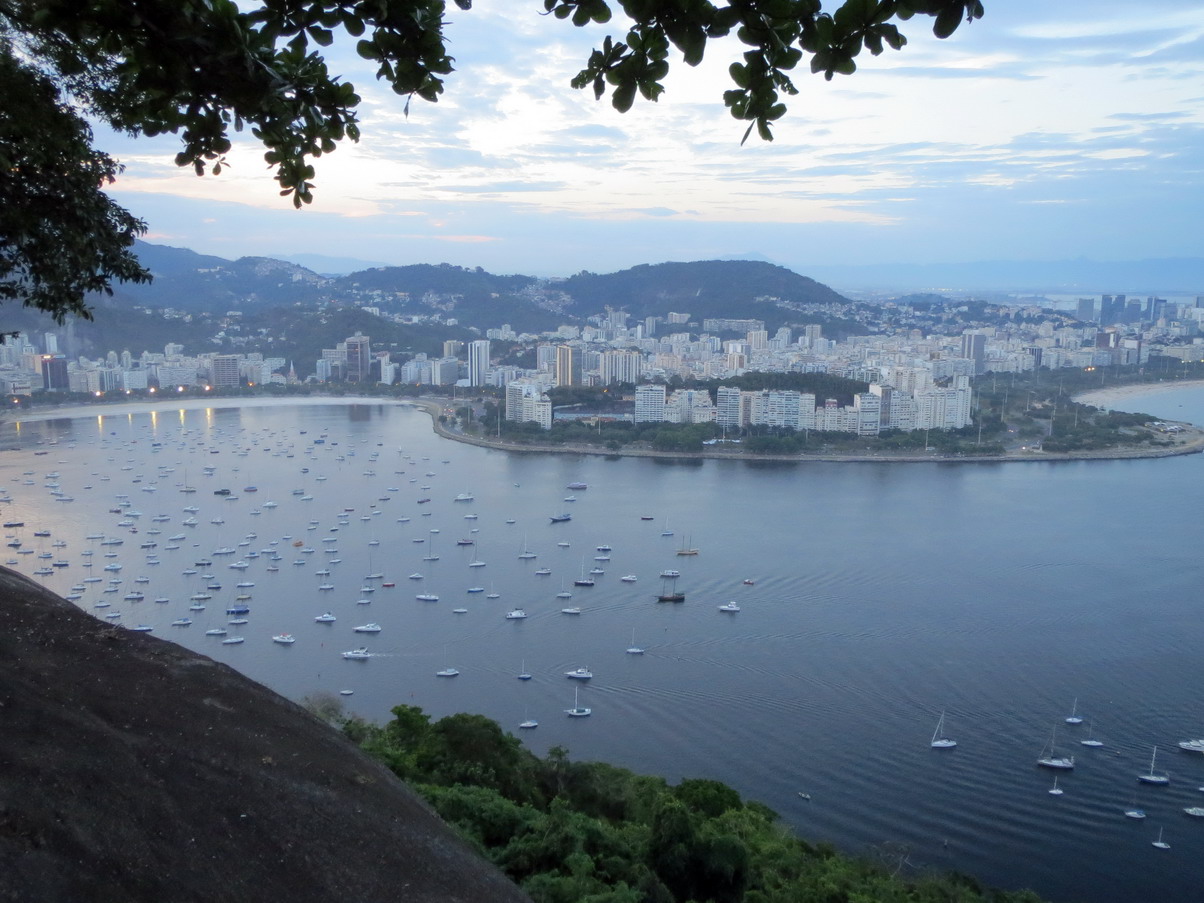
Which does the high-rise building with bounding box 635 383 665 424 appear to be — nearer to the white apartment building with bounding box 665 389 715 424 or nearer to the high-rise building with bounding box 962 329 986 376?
the white apartment building with bounding box 665 389 715 424

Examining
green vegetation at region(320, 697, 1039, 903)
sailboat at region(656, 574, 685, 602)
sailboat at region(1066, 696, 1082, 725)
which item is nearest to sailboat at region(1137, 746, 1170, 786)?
sailboat at region(1066, 696, 1082, 725)

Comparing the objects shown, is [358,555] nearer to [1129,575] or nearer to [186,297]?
[1129,575]

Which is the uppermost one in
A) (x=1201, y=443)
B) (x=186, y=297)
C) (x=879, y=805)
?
(x=186, y=297)

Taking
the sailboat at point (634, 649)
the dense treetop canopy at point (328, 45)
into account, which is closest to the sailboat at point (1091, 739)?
the sailboat at point (634, 649)

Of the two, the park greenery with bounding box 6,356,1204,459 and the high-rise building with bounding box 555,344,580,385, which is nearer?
the park greenery with bounding box 6,356,1204,459

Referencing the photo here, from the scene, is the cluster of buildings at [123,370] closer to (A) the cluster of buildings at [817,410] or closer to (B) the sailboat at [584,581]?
(A) the cluster of buildings at [817,410]

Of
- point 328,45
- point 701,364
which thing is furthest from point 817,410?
point 328,45

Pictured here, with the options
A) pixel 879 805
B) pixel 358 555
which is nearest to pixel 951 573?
pixel 879 805
